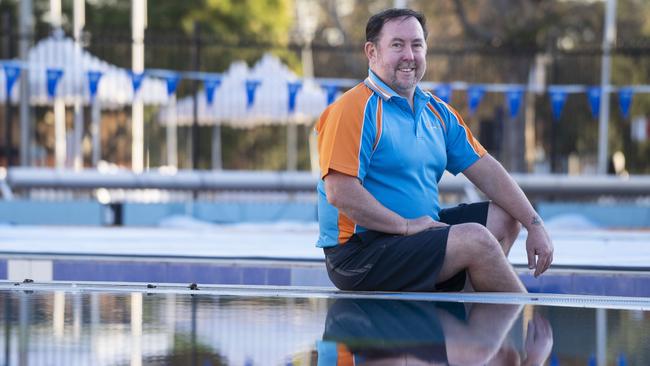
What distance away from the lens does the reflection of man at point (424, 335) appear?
3102mm

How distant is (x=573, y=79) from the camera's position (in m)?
28.0

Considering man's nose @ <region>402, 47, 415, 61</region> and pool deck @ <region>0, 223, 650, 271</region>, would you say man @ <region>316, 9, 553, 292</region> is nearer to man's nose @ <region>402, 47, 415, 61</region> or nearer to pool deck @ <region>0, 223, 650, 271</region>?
man's nose @ <region>402, 47, 415, 61</region>

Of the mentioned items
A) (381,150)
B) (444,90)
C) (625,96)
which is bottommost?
(381,150)

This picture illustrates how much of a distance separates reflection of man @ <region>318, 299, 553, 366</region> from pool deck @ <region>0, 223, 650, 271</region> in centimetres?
257

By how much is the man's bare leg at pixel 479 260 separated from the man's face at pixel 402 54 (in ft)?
1.92

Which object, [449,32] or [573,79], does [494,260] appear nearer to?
[573,79]

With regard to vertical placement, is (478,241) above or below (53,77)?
below

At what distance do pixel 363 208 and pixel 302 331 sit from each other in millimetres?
933

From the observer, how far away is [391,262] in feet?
14.9

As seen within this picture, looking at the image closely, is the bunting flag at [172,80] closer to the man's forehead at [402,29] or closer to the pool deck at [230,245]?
the pool deck at [230,245]

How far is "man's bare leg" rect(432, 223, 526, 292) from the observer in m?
4.38

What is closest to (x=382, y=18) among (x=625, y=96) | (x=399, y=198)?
(x=399, y=198)

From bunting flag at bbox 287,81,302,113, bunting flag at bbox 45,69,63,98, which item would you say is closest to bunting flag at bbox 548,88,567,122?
bunting flag at bbox 287,81,302,113

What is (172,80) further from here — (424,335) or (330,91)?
(424,335)
